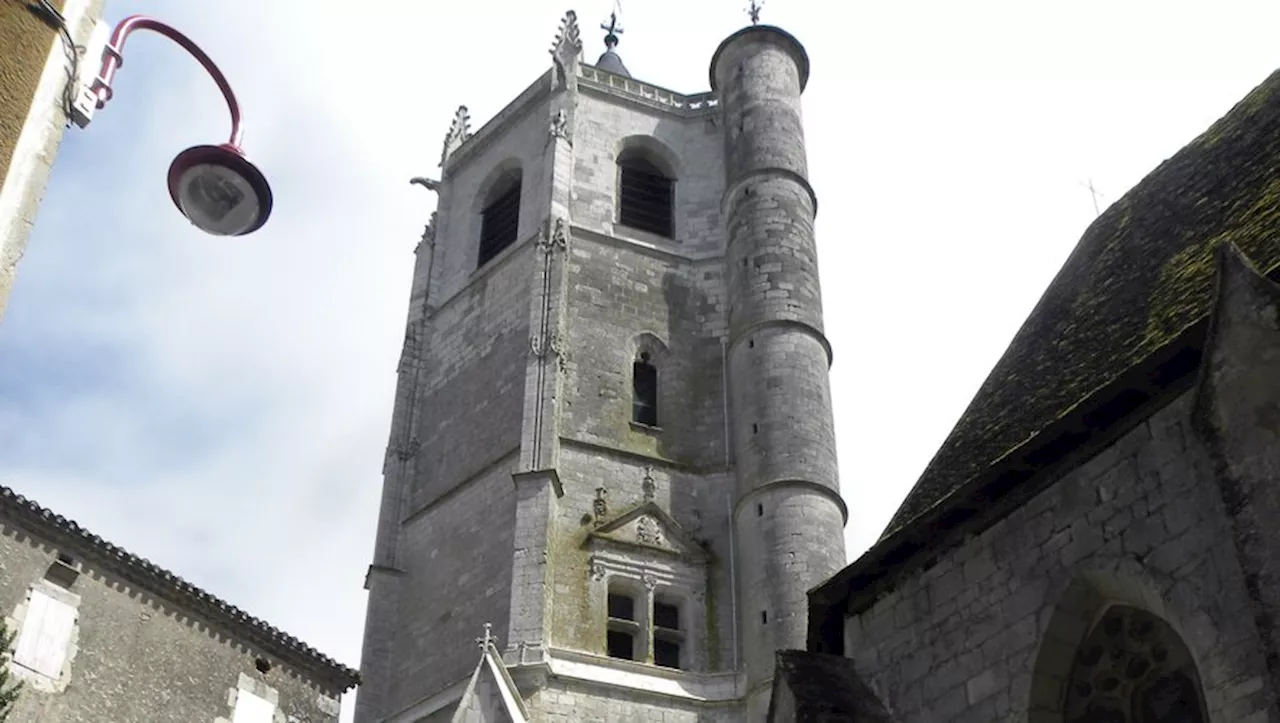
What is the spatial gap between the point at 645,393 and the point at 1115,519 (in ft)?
51.4

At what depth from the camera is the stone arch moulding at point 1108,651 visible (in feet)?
25.4

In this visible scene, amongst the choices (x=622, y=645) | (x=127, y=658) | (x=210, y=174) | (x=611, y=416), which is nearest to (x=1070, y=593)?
(x=210, y=174)

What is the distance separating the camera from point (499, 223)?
26812mm

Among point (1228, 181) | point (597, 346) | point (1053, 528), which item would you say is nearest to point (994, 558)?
point (1053, 528)

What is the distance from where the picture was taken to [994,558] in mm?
8945

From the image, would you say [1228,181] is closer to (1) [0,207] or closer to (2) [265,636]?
(1) [0,207]

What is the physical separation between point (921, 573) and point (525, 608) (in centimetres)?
1093

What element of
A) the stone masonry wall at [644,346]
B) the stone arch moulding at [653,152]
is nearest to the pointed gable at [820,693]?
the stone masonry wall at [644,346]

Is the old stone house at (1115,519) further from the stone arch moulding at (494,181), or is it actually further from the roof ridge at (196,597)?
the stone arch moulding at (494,181)

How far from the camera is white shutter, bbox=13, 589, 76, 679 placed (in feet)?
44.3

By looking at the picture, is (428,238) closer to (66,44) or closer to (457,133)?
(457,133)

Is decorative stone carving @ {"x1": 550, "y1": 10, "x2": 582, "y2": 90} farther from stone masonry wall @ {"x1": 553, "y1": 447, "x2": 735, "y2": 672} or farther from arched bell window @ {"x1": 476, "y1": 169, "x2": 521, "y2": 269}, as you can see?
stone masonry wall @ {"x1": 553, "y1": 447, "x2": 735, "y2": 672}

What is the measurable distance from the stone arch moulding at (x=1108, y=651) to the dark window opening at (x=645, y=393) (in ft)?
48.7

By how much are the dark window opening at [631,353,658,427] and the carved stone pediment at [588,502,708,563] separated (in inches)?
76.6
